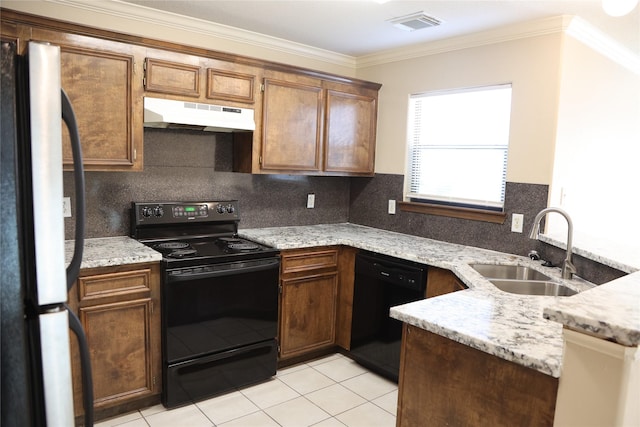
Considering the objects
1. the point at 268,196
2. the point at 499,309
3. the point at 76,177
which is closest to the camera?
the point at 76,177

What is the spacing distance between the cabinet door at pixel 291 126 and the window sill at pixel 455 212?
808mm

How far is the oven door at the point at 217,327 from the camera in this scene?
8.71 ft

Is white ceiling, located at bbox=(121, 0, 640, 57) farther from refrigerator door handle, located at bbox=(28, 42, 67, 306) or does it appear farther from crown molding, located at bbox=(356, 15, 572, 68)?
refrigerator door handle, located at bbox=(28, 42, 67, 306)

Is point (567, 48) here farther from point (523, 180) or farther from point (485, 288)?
point (485, 288)

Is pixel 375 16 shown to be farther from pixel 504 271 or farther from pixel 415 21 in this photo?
pixel 504 271

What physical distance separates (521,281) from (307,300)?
1.47 meters

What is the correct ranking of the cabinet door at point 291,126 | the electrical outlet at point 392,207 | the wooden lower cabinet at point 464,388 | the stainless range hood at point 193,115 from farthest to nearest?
the electrical outlet at point 392,207
the cabinet door at point 291,126
the stainless range hood at point 193,115
the wooden lower cabinet at point 464,388

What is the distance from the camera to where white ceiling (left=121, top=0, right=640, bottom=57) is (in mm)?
2631

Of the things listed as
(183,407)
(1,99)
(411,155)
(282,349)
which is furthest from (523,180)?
(1,99)

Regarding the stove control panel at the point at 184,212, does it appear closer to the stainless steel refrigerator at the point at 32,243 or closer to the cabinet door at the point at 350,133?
the cabinet door at the point at 350,133

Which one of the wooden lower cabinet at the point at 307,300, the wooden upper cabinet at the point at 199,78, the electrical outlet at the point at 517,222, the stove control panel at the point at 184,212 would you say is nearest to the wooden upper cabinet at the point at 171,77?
the wooden upper cabinet at the point at 199,78

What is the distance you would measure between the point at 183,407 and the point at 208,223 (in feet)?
4.11

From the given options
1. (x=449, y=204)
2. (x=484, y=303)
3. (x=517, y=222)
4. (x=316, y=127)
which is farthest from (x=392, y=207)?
(x=484, y=303)

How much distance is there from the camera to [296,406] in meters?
2.80
